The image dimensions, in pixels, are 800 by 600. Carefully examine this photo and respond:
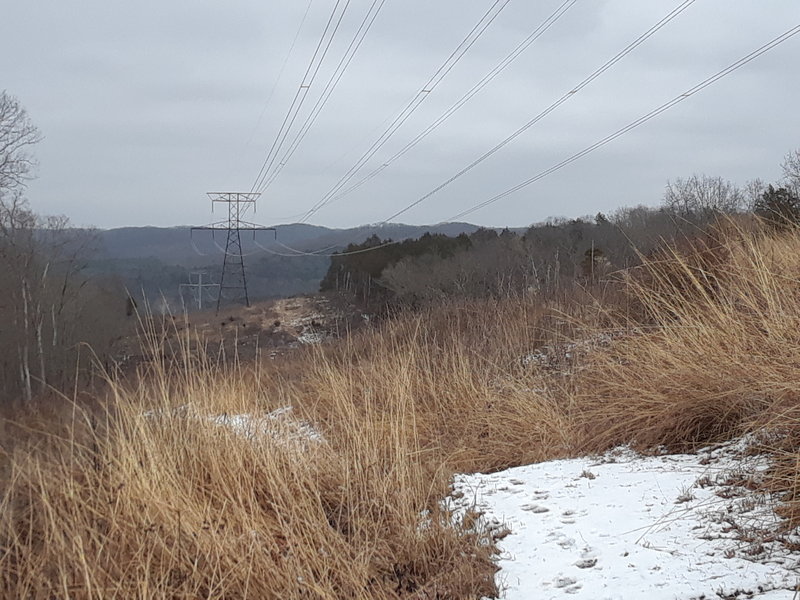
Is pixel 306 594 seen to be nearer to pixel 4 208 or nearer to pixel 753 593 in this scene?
pixel 753 593

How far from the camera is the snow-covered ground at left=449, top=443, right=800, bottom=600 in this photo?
8.75 ft

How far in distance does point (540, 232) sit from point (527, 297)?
36929 mm

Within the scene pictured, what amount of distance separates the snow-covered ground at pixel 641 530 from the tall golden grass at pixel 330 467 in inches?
7.3

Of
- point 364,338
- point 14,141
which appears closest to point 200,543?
point 364,338

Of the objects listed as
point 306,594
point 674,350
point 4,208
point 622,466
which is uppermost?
point 4,208

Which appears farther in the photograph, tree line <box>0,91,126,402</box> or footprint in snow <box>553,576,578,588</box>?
tree line <box>0,91,126,402</box>

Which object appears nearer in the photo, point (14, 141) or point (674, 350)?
point (674, 350)

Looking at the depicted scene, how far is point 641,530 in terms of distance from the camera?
3195 mm

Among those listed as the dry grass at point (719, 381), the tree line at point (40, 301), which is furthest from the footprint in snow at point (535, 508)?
the tree line at point (40, 301)

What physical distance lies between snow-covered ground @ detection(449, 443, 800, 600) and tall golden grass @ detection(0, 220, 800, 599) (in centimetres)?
19

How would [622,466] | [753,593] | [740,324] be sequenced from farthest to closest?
[740,324] → [622,466] → [753,593]

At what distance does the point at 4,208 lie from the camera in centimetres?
3206

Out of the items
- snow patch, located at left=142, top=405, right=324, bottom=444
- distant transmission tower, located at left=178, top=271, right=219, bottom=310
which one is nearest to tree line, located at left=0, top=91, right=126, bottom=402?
distant transmission tower, located at left=178, top=271, right=219, bottom=310

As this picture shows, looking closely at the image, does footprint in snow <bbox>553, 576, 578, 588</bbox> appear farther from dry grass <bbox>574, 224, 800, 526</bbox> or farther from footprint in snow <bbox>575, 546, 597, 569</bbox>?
dry grass <bbox>574, 224, 800, 526</bbox>
